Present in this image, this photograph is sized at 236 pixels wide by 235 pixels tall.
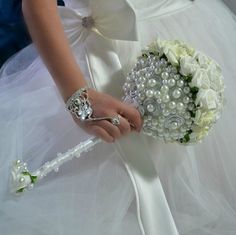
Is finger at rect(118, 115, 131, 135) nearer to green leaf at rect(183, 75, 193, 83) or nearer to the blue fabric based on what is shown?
green leaf at rect(183, 75, 193, 83)

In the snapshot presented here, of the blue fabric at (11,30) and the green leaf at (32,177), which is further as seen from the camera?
the blue fabric at (11,30)

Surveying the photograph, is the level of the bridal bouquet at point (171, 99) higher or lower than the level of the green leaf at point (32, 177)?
higher

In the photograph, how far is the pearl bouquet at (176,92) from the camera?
67 cm

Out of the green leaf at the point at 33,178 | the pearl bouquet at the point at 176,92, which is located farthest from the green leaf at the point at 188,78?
the green leaf at the point at 33,178

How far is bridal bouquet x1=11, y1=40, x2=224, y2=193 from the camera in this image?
0.66 meters

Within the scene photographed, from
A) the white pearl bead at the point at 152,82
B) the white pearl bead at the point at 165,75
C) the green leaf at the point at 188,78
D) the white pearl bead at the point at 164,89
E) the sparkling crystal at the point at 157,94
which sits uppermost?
the white pearl bead at the point at 165,75

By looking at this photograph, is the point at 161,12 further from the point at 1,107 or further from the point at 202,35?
the point at 1,107

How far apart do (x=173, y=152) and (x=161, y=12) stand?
10.3 inches

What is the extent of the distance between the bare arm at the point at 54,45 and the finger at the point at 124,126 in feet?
0.28

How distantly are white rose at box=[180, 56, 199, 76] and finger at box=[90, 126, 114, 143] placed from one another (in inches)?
5.7

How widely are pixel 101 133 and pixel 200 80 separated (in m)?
0.17

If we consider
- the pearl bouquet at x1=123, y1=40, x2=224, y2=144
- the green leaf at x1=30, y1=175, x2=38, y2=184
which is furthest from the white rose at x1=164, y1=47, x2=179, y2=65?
the green leaf at x1=30, y1=175, x2=38, y2=184

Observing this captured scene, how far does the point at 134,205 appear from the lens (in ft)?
2.35

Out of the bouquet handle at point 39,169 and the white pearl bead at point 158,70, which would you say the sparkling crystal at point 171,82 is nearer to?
the white pearl bead at point 158,70
